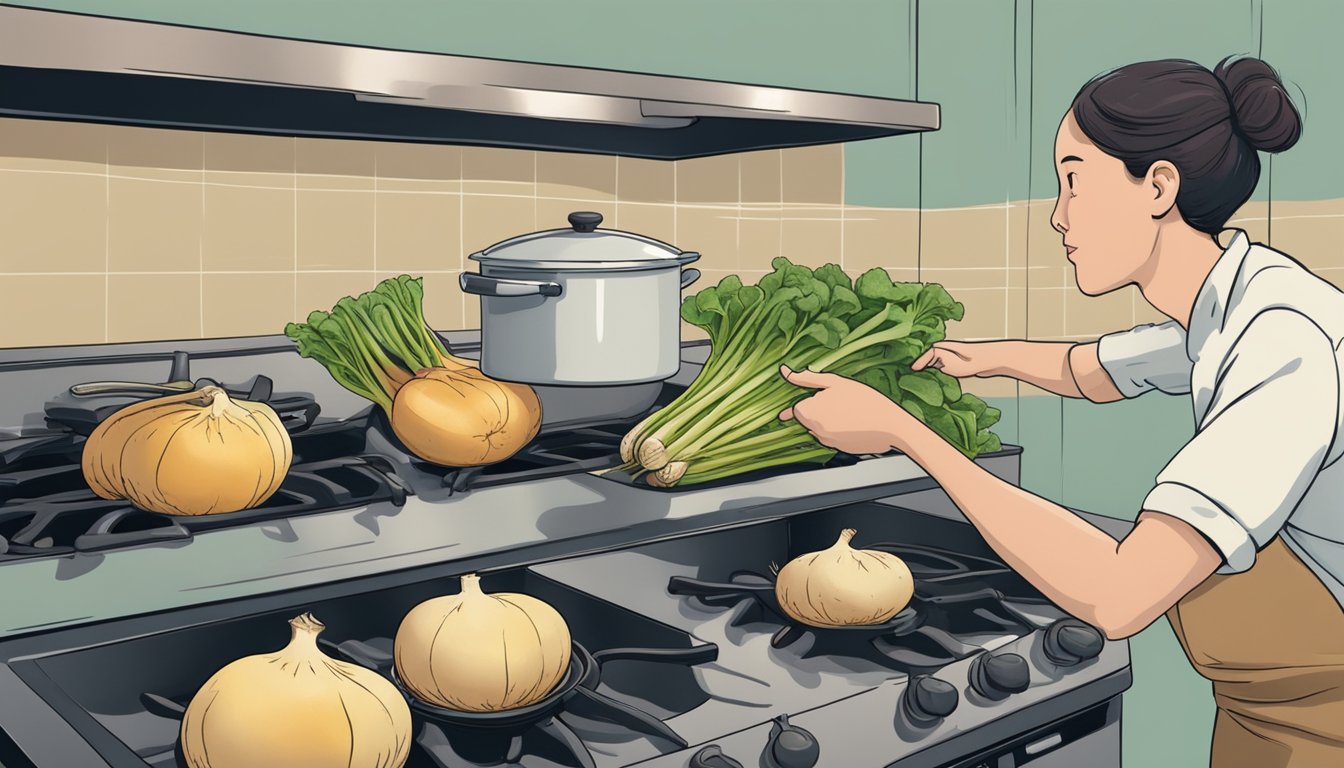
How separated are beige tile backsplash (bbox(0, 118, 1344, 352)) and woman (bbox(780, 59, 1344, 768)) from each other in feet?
2.58

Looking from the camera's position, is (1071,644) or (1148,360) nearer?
(1071,644)

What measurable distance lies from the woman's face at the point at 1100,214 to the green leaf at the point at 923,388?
208 mm

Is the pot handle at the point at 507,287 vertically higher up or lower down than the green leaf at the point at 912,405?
higher up

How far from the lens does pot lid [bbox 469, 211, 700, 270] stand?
1.07 metres

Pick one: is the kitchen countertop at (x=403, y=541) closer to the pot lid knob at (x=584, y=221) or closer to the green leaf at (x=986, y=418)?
the green leaf at (x=986, y=418)

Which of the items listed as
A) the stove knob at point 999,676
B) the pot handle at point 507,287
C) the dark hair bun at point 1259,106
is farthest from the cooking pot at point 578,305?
the dark hair bun at point 1259,106

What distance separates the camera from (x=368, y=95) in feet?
3.31

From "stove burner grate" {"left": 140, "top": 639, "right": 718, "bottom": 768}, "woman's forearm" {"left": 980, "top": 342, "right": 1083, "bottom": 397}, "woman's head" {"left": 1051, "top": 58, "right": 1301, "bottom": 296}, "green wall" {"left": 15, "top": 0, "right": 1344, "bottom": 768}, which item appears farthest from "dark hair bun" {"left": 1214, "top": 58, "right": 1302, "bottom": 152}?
"green wall" {"left": 15, "top": 0, "right": 1344, "bottom": 768}

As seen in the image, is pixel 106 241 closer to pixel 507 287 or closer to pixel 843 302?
pixel 507 287

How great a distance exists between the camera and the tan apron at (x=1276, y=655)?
3.69 ft

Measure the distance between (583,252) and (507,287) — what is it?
0.08 metres

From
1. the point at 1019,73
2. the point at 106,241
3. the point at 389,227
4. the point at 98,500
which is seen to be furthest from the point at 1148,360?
the point at 106,241

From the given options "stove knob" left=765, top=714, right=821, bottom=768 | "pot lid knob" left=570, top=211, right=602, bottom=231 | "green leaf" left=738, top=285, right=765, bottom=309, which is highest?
"pot lid knob" left=570, top=211, right=602, bottom=231

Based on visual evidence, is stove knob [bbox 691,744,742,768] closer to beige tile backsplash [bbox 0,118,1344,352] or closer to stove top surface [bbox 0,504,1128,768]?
stove top surface [bbox 0,504,1128,768]
